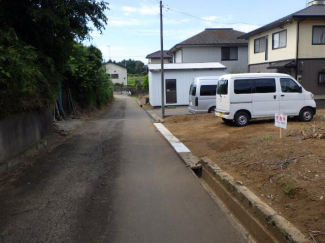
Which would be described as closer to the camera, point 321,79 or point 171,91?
point 321,79

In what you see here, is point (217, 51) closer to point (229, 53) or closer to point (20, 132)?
point (229, 53)

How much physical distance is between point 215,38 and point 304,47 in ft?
42.0

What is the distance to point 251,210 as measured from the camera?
3.81m

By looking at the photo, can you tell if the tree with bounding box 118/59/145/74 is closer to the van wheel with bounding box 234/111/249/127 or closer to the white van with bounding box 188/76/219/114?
the white van with bounding box 188/76/219/114

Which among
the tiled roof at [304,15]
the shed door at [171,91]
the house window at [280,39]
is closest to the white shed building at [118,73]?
the shed door at [171,91]

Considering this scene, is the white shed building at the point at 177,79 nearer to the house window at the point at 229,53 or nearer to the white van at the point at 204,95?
the white van at the point at 204,95

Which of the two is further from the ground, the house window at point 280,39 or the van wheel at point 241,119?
the house window at point 280,39

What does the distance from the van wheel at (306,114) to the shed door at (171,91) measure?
12091mm

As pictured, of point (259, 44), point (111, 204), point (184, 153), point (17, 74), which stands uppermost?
point (259, 44)

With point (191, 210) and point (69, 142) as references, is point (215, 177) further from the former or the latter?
point (69, 142)

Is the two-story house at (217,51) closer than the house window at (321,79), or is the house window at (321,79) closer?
the house window at (321,79)

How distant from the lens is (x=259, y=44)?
22.8m

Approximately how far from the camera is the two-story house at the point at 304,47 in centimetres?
1778

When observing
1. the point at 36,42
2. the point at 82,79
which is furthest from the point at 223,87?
the point at 82,79
